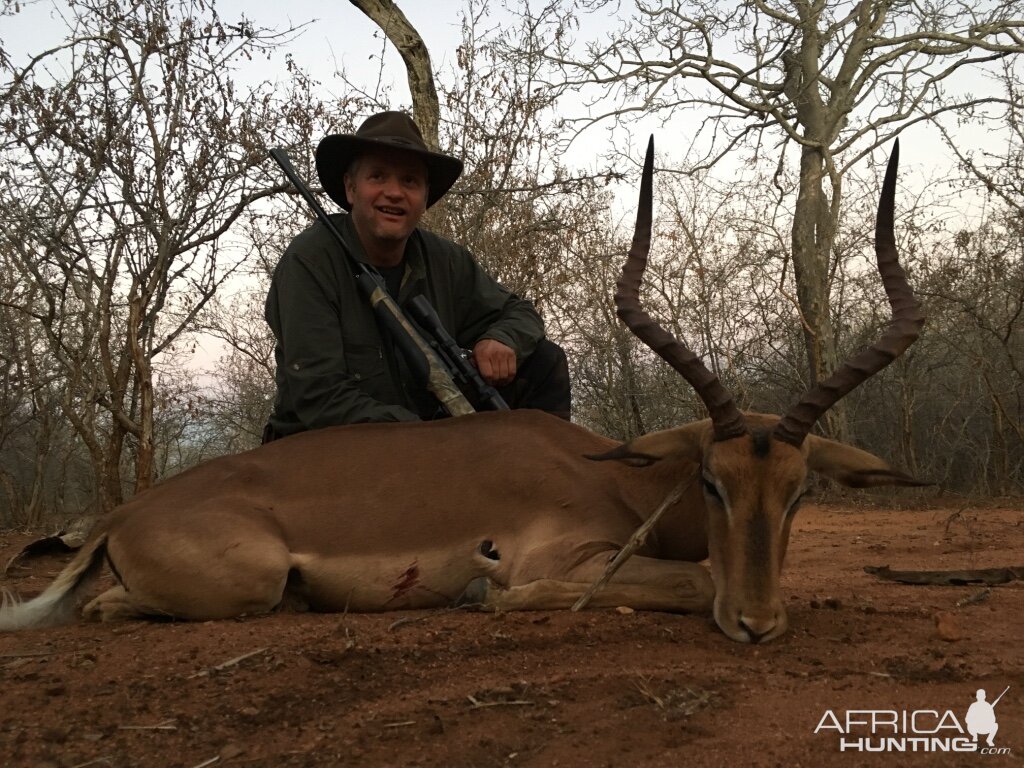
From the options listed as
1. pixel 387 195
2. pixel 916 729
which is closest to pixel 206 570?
pixel 387 195

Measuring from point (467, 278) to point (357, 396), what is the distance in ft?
4.57

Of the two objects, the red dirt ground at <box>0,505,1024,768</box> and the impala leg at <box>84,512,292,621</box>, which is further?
the impala leg at <box>84,512,292,621</box>

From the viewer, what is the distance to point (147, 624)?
4125mm

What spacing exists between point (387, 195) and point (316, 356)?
42.8 inches

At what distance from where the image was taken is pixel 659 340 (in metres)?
4.16

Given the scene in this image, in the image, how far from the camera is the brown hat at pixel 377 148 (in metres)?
5.61

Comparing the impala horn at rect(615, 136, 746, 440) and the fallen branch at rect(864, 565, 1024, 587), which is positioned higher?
the impala horn at rect(615, 136, 746, 440)

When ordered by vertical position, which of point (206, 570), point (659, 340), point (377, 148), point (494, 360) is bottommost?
point (206, 570)

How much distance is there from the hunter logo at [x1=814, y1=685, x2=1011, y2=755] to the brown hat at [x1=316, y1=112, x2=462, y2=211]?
13.1 feet

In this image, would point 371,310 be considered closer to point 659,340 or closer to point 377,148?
point 377,148

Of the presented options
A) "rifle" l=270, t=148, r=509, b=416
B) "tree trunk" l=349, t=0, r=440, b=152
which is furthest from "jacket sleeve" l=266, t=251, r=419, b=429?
"tree trunk" l=349, t=0, r=440, b=152

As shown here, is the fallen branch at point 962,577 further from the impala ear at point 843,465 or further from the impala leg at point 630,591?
the impala leg at point 630,591

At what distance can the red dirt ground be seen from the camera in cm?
246

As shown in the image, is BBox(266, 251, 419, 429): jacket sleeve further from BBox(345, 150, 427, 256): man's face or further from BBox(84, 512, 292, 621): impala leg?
BBox(84, 512, 292, 621): impala leg
